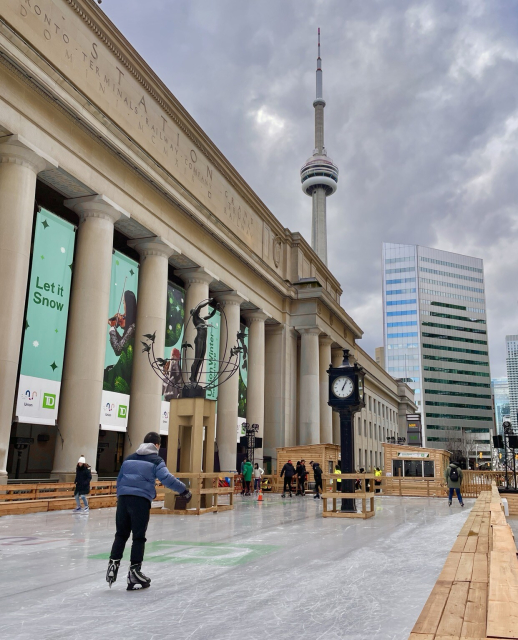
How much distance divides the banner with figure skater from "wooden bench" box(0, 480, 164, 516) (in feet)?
15.7

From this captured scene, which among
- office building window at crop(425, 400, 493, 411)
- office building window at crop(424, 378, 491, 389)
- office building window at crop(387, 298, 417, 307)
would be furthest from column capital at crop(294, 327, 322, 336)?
office building window at crop(387, 298, 417, 307)

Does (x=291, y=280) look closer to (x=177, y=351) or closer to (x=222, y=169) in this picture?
(x=222, y=169)

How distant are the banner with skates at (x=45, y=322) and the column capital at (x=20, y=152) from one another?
2.57 meters

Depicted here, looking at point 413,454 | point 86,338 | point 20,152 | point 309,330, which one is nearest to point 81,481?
point 86,338

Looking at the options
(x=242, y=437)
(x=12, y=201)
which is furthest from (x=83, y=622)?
(x=242, y=437)

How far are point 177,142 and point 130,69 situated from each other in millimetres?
4924

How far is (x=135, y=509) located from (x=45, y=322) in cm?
1700

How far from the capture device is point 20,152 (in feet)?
66.0

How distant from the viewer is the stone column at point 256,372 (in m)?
39.7

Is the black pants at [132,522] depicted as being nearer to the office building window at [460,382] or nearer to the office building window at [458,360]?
the office building window at [460,382]

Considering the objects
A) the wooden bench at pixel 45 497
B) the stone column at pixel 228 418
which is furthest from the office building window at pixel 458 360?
the wooden bench at pixel 45 497

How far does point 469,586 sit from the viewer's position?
4387 millimetres

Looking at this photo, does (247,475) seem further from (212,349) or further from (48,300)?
(48,300)

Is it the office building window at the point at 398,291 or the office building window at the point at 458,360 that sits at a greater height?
the office building window at the point at 398,291
